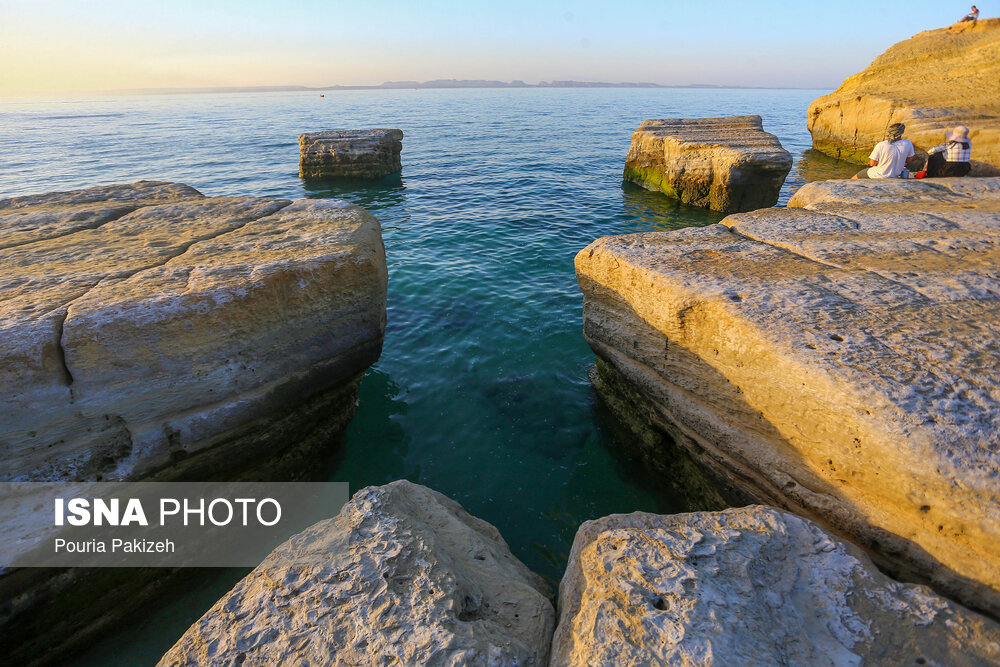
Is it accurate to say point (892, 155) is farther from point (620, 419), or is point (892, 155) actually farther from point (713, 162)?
point (620, 419)

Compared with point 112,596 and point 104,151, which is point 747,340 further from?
point 104,151

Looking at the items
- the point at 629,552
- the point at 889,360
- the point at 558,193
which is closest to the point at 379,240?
the point at 629,552

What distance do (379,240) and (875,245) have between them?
509 centimetres

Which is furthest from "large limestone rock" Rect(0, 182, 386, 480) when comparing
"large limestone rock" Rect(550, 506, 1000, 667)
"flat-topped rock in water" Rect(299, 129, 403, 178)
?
"flat-topped rock in water" Rect(299, 129, 403, 178)

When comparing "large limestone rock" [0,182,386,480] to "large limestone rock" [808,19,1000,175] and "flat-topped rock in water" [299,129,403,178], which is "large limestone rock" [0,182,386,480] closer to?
"flat-topped rock in water" [299,129,403,178]

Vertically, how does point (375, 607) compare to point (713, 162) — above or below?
below

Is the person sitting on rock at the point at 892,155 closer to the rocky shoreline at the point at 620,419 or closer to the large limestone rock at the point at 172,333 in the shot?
the rocky shoreline at the point at 620,419

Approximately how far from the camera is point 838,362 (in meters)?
2.97

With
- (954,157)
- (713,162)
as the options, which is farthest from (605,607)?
(713,162)

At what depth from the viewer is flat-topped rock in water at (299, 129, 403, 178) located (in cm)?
1747

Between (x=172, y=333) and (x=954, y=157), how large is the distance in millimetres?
12473

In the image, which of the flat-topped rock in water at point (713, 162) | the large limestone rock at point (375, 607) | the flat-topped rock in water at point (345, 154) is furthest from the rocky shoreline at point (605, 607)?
the flat-topped rock in water at point (345, 154)

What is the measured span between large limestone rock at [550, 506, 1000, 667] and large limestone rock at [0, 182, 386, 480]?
3.15 meters

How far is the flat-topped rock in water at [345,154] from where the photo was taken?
17.5m
